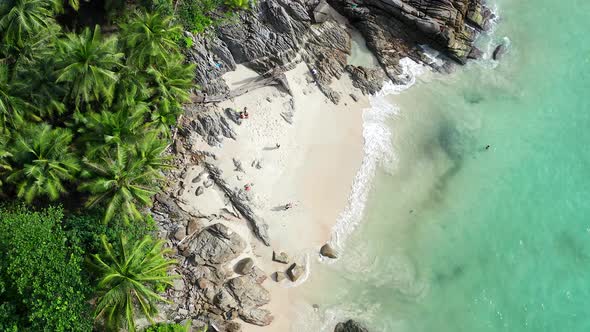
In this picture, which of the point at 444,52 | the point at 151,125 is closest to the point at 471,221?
the point at 444,52

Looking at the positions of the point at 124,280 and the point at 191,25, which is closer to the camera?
the point at 124,280

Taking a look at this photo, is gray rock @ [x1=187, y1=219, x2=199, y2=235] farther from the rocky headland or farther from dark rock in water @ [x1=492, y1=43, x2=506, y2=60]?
dark rock in water @ [x1=492, y1=43, x2=506, y2=60]

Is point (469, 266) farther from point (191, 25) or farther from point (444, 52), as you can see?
point (191, 25)

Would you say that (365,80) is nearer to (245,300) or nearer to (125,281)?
(245,300)

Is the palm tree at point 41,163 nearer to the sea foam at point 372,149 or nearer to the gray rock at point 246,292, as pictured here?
the gray rock at point 246,292

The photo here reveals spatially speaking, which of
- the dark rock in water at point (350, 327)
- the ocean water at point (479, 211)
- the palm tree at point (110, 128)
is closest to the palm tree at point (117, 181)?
the palm tree at point (110, 128)

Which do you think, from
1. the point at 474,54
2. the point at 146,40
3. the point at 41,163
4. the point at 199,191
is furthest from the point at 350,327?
the point at 474,54
